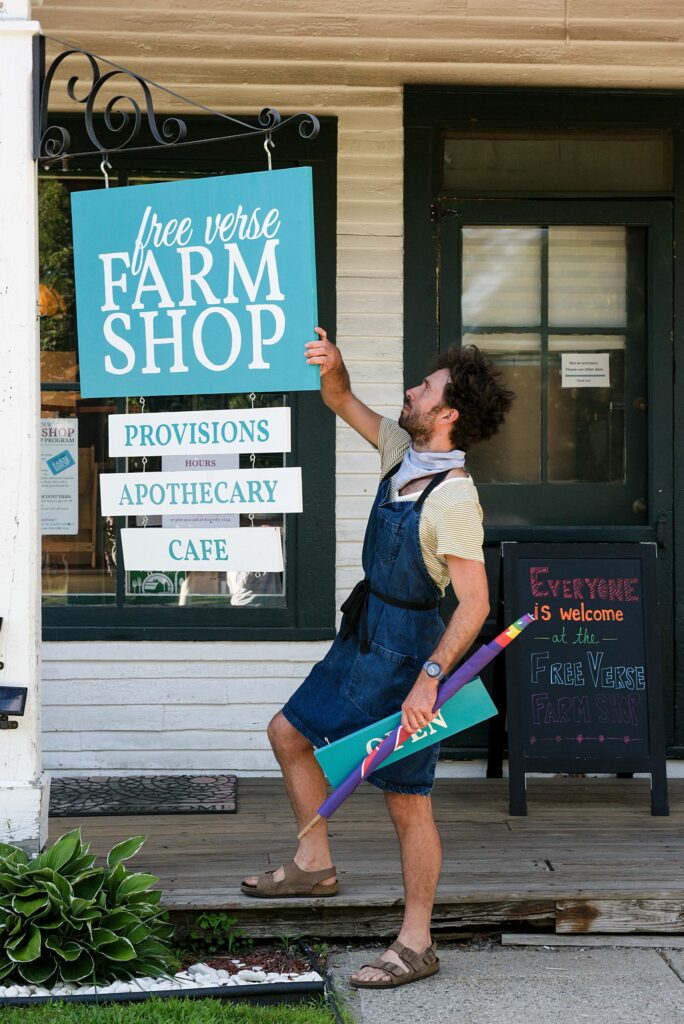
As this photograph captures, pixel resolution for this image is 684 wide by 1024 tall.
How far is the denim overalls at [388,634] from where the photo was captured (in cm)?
367

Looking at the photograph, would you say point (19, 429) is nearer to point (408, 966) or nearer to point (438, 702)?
point (438, 702)

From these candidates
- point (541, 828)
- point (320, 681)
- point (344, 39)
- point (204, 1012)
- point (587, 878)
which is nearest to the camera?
point (204, 1012)

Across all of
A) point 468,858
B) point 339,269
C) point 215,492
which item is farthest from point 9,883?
point 339,269

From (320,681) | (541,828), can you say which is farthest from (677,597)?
(320,681)

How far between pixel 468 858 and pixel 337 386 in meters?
1.77

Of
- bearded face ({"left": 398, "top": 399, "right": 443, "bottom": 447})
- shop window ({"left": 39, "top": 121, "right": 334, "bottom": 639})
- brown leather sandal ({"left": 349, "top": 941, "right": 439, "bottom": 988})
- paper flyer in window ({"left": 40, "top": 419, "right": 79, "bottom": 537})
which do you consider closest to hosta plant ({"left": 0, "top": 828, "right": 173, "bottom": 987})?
brown leather sandal ({"left": 349, "top": 941, "right": 439, "bottom": 988})

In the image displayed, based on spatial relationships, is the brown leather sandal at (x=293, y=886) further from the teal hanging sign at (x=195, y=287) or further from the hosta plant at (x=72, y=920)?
the teal hanging sign at (x=195, y=287)

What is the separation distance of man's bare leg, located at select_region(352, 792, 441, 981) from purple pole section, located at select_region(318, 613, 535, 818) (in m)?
0.21

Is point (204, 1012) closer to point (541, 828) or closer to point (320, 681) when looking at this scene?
point (320, 681)

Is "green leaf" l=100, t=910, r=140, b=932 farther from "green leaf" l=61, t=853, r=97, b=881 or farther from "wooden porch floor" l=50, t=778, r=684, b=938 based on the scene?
"wooden porch floor" l=50, t=778, r=684, b=938

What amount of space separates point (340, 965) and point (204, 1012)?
655mm

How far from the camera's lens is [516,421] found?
570 centimetres

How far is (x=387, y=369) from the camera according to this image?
5586 mm

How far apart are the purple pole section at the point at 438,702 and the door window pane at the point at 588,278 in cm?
254
